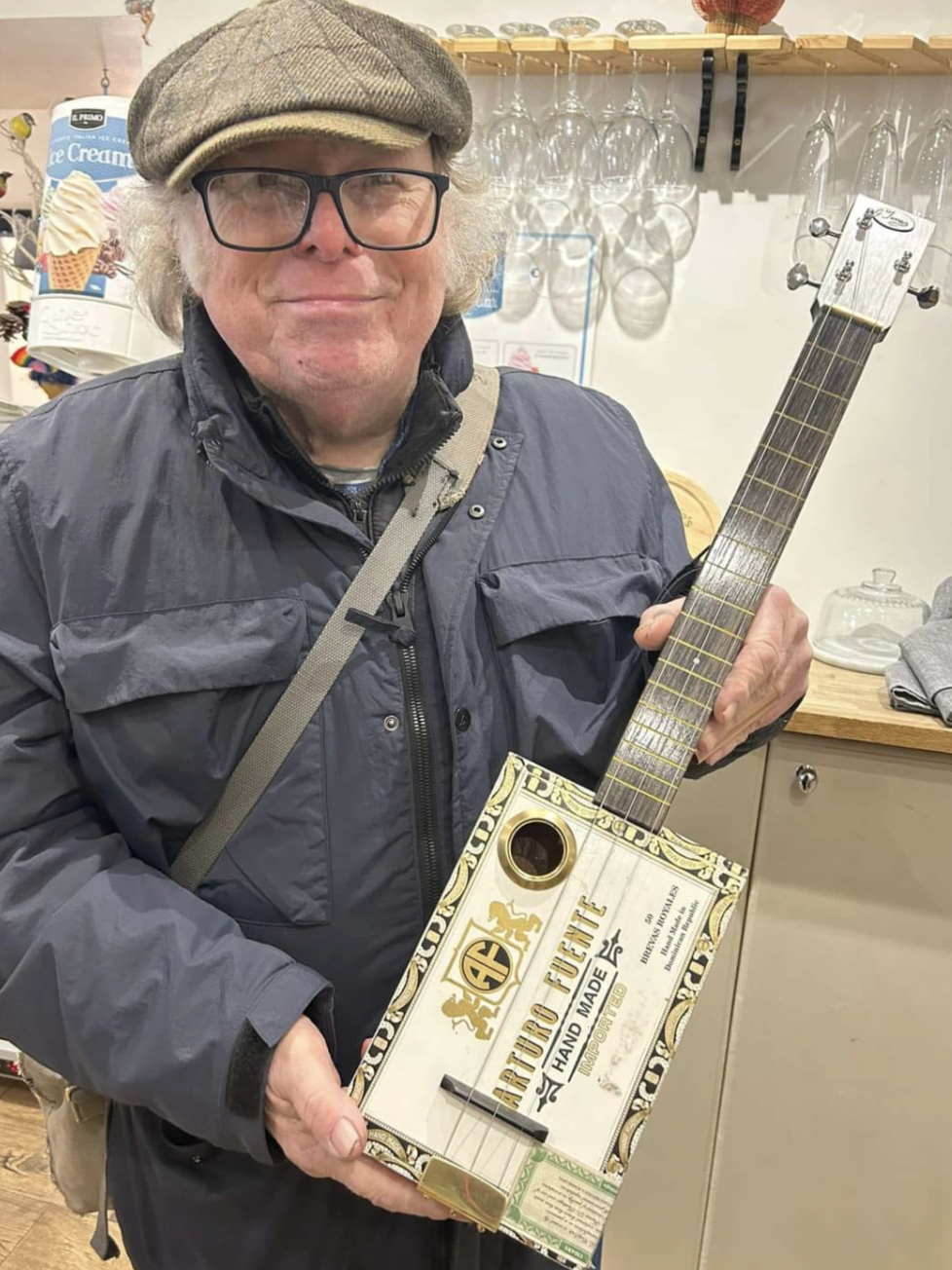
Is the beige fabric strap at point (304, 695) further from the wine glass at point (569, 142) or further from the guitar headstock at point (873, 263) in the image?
the wine glass at point (569, 142)

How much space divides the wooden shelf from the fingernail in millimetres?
1670

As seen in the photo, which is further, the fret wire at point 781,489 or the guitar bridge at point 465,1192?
the fret wire at point 781,489

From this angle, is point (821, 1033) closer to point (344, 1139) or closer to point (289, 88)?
point (344, 1139)

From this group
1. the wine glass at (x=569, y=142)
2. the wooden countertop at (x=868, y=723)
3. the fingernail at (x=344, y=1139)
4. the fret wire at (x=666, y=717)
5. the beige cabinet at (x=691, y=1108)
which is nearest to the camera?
the fingernail at (x=344, y=1139)

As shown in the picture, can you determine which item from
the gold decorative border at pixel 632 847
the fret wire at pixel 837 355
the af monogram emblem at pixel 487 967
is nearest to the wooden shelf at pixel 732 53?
the fret wire at pixel 837 355

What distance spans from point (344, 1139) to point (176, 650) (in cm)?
41

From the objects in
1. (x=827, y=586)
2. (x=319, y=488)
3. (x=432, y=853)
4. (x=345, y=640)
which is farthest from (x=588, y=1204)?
(x=827, y=586)

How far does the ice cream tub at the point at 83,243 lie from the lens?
61.2 inches

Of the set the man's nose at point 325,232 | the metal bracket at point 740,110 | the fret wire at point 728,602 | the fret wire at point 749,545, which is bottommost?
the fret wire at point 728,602

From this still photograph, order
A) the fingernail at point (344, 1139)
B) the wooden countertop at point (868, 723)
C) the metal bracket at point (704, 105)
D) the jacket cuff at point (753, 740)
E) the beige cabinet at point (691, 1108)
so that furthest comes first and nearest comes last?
the metal bracket at point (704, 105) < the beige cabinet at point (691, 1108) < the wooden countertop at point (868, 723) < the jacket cuff at point (753, 740) < the fingernail at point (344, 1139)

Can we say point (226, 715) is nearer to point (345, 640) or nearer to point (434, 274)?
point (345, 640)

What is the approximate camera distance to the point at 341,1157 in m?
0.70

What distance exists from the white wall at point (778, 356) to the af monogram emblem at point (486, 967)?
136 cm

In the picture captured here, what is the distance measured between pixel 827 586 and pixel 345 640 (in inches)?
51.8
